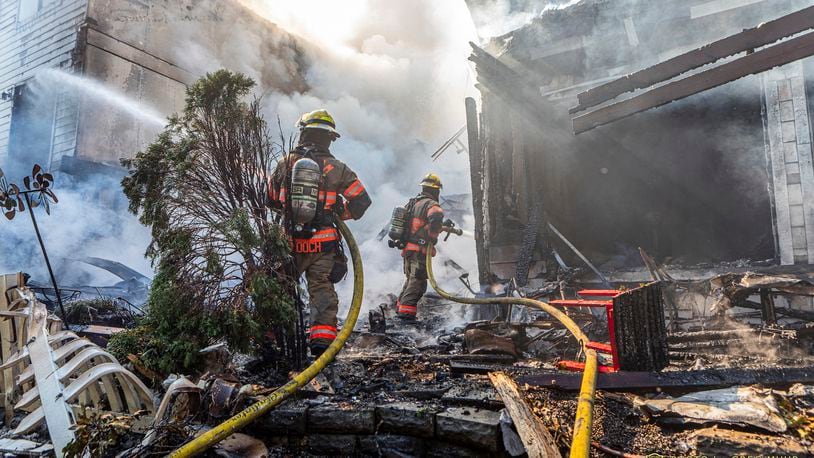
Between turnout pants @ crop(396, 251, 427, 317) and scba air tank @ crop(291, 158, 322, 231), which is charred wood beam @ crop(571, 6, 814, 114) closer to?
turnout pants @ crop(396, 251, 427, 317)

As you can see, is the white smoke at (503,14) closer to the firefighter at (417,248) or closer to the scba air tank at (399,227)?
the firefighter at (417,248)

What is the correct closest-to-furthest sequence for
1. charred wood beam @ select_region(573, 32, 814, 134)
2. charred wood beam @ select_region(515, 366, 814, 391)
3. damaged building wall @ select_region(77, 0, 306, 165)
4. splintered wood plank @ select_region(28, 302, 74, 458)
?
splintered wood plank @ select_region(28, 302, 74, 458) < charred wood beam @ select_region(515, 366, 814, 391) < charred wood beam @ select_region(573, 32, 814, 134) < damaged building wall @ select_region(77, 0, 306, 165)

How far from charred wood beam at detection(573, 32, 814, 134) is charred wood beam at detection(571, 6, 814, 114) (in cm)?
10

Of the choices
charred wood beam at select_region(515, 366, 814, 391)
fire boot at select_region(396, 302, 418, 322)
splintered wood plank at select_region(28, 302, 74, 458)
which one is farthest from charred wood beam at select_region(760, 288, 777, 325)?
splintered wood plank at select_region(28, 302, 74, 458)

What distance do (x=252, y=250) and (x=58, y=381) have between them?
144cm

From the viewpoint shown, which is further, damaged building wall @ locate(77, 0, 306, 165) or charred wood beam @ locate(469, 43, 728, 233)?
damaged building wall @ locate(77, 0, 306, 165)

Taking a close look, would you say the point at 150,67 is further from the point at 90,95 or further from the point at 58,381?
the point at 58,381

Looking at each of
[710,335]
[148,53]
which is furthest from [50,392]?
[148,53]

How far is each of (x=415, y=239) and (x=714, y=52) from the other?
452 cm

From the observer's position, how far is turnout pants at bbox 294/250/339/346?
362cm

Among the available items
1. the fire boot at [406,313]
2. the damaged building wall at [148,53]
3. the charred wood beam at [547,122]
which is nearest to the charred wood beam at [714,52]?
the charred wood beam at [547,122]

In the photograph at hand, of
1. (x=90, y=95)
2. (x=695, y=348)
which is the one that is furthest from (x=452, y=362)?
(x=90, y=95)

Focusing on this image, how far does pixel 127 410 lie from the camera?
108 inches

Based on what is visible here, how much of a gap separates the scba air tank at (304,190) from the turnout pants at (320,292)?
41 cm
